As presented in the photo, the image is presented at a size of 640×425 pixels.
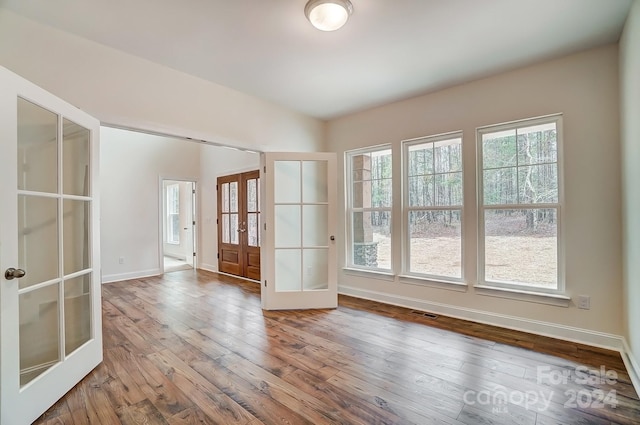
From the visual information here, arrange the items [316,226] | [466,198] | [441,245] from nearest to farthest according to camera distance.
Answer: [466,198] → [441,245] → [316,226]

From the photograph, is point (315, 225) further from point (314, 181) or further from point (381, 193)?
point (381, 193)

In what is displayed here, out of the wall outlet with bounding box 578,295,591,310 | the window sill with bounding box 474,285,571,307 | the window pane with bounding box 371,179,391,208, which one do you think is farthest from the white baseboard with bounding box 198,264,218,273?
the wall outlet with bounding box 578,295,591,310

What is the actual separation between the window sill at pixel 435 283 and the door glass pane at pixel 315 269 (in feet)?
3.19

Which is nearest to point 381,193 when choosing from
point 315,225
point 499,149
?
point 315,225

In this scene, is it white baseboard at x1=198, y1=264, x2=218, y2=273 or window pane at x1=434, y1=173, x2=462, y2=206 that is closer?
window pane at x1=434, y1=173, x2=462, y2=206

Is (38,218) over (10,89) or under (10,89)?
under

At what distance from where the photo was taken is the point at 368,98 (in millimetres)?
3744

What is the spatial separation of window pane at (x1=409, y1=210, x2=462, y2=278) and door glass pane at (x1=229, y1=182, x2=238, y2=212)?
3.50 meters

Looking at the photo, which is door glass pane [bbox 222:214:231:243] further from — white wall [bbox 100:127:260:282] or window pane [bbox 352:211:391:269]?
window pane [bbox 352:211:391:269]

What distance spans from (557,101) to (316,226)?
9.07ft

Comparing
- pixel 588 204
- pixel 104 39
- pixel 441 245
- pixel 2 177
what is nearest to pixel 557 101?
pixel 588 204

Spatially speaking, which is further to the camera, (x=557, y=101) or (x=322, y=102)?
(x=322, y=102)

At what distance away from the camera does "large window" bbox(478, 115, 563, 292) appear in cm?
288

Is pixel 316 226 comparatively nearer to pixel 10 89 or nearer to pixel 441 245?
pixel 441 245
